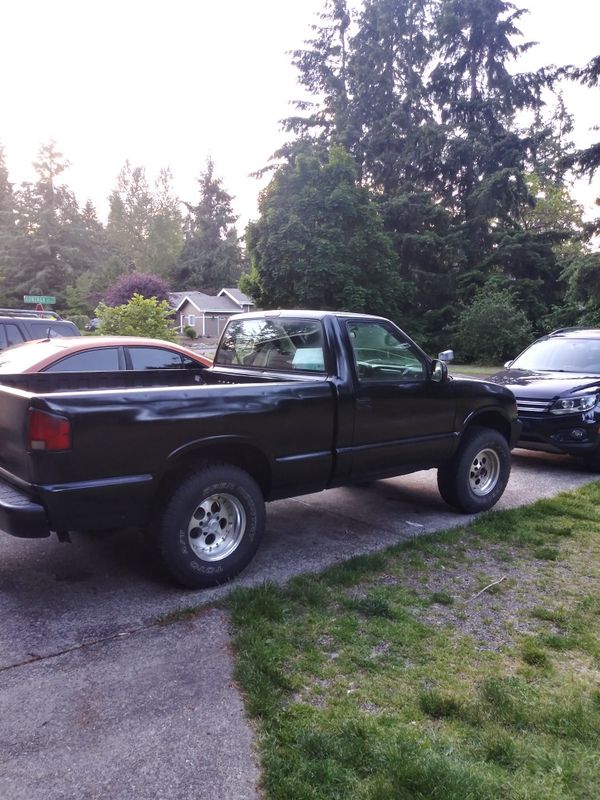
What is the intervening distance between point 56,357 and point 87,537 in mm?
2788

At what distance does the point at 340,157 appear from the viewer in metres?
30.0

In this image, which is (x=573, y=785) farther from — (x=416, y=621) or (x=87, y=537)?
(x=87, y=537)

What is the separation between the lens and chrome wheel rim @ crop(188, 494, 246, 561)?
4254mm

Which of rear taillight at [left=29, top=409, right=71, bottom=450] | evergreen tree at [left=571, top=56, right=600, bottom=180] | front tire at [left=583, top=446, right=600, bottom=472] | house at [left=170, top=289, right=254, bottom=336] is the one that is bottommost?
front tire at [left=583, top=446, right=600, bottom=472]

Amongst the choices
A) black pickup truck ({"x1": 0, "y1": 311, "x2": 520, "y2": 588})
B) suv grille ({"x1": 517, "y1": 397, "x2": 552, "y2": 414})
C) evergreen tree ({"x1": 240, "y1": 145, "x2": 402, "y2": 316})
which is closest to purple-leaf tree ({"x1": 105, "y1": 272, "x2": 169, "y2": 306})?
evergreen tree ({"x1": 240, "y1": 145, "x2": 402, "y2": 316})

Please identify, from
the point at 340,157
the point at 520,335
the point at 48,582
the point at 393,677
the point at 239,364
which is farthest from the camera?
the point at 340,157

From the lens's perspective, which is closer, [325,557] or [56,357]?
[325,557]

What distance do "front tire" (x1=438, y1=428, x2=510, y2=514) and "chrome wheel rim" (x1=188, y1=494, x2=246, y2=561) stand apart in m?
2.51

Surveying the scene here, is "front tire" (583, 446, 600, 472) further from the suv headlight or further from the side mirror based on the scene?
the side mirror

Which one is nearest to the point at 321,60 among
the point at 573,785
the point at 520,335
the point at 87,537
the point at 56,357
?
the point at 520,335

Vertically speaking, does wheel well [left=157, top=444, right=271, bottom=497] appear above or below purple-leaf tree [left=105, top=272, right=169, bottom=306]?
below

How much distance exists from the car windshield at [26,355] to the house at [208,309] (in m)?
49.4

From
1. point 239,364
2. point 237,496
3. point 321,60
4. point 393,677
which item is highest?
point 321,60

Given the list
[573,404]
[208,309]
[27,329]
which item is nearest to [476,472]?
[573,404]
